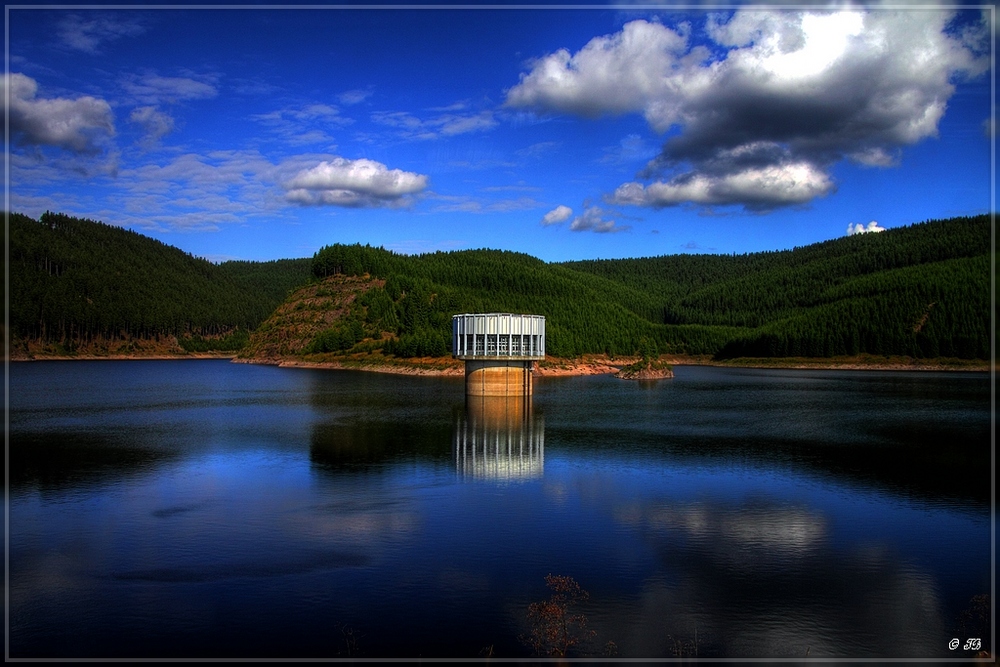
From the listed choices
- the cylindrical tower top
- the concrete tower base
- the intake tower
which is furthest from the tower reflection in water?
the cylindrical tower top

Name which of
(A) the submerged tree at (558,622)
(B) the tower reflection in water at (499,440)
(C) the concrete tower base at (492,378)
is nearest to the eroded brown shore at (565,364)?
(C) the concrete tower base at (492,378)

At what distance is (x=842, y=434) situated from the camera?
61.6m

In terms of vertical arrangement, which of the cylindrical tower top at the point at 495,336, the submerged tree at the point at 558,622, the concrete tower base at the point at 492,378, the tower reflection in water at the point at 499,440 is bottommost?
the submerged tree at the point at 558,622

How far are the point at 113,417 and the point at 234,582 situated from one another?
54.8 meters

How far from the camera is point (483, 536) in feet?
100.0

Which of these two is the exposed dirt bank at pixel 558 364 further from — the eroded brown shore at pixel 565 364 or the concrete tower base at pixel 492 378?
the concrete tower base at pixel 492 378

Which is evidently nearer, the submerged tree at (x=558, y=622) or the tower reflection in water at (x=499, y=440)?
the submerged tree at (x=558, y=622)

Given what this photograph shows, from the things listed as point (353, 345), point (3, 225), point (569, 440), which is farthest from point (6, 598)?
point (353, 345)

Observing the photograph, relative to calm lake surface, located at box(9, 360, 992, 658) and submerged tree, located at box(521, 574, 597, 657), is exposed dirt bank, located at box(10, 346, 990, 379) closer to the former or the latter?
calm lake surface, located at box(9, 360, 992, 658)

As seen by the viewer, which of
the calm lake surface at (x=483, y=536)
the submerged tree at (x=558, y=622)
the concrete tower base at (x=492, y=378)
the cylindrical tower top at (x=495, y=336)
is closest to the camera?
the submerged tree at (x=558, y=622)

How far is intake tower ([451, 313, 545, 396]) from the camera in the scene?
8281cm

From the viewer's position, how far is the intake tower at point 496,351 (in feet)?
272

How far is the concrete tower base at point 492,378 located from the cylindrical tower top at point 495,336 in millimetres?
Answer: 1192

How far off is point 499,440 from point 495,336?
2722cm
